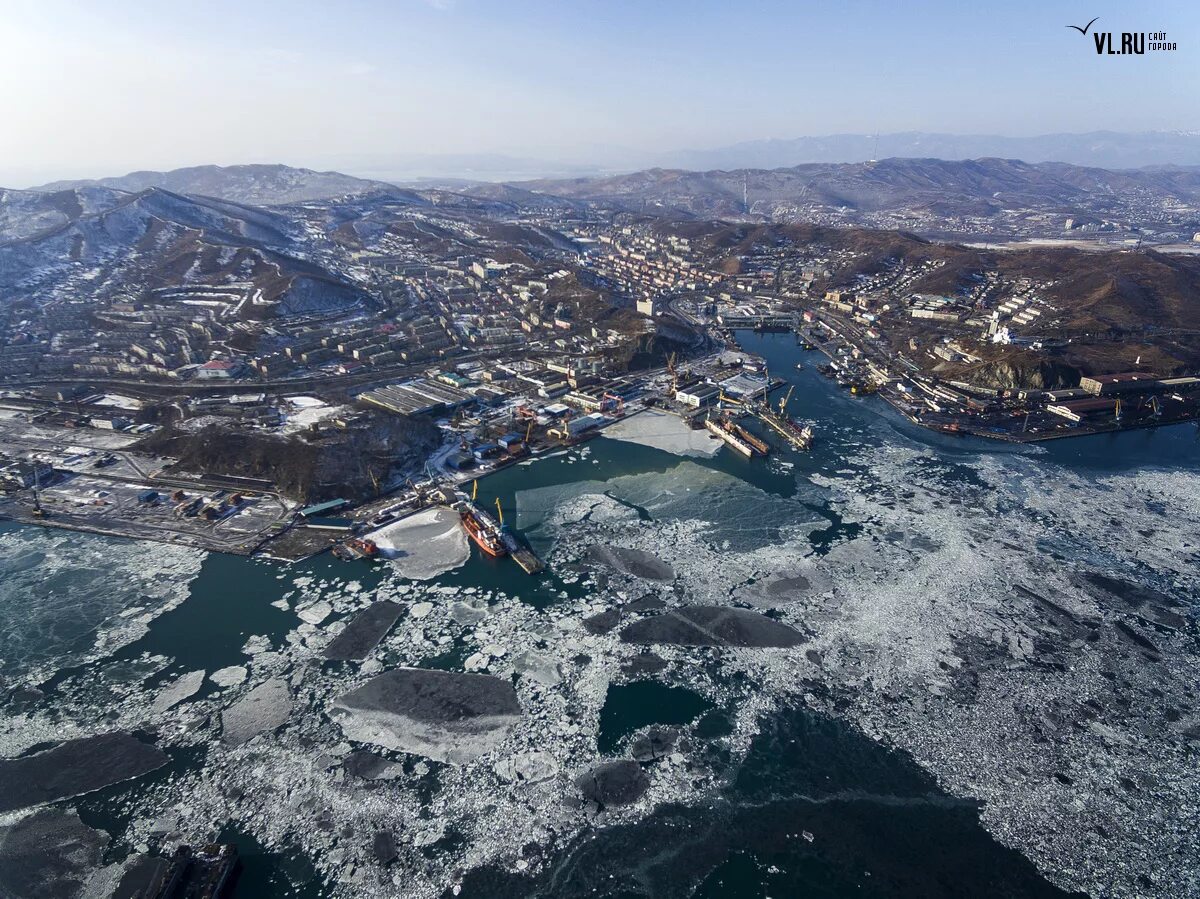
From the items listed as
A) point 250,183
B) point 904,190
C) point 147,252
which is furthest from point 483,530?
point 904,190

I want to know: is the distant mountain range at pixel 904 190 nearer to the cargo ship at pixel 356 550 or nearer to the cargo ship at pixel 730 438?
the cargo ship at pixel 730 438

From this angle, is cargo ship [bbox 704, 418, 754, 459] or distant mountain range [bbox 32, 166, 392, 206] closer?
cargo ship [bbox 704, 418, 754, 459]

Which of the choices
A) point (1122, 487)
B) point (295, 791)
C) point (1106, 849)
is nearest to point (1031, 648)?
point (1106, 849)

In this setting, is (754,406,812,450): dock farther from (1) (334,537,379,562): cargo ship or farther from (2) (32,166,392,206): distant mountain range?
(2) (32,166,392,206): distant mountain range

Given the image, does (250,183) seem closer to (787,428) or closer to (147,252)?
(147,252)

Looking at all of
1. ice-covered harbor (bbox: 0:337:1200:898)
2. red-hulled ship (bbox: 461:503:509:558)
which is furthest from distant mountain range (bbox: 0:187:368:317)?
ice-covered harbor (bbox: 0:337:1200:898)

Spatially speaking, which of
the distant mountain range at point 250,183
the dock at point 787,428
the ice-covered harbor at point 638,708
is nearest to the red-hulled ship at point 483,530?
the ice-covered harbor at point 638,708
